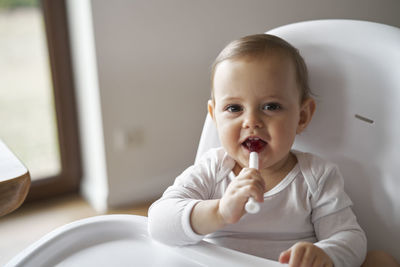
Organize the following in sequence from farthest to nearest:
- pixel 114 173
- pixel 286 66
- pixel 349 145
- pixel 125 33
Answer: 1. pixel 114 173
2. pixel 125 33
3. pixel 349 145
4. pixel 286 66

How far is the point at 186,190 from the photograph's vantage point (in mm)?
903

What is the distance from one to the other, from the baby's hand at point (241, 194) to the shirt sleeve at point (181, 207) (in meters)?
0.08

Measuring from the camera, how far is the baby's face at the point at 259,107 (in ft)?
2.82

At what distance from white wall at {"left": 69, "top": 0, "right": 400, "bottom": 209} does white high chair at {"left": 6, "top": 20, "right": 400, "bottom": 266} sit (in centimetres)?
99

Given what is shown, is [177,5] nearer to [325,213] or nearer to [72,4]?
[72,4]

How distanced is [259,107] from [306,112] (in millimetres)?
152

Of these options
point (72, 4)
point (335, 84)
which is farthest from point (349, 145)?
point (72, 4)

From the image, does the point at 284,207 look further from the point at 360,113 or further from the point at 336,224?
the point at 360,113

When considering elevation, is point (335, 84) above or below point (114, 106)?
above

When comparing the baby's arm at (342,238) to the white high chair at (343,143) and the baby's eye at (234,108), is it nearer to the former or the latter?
the white high chair at (343,143)

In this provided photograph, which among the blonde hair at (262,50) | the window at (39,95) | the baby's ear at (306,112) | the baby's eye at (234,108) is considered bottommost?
the window at (39,95)

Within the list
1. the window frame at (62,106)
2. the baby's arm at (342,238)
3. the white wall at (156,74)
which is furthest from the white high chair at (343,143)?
the window frame at (62,106)

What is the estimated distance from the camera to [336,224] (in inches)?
34.4

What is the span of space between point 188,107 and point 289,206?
4.31 feet
